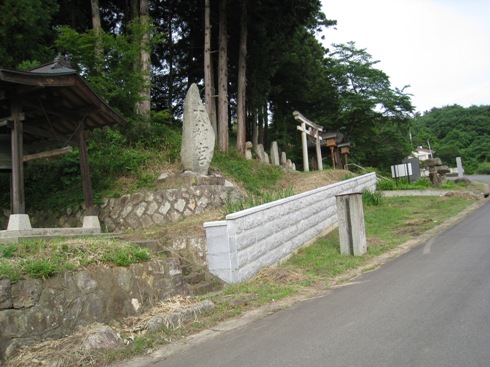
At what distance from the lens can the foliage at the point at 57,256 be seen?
496 centimetres

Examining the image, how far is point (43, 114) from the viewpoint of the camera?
1052 cm

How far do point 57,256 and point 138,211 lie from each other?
5760 mm

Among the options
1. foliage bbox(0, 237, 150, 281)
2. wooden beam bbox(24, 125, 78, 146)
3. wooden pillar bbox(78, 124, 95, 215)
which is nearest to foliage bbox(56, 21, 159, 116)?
wooden beam bbox(24, 125, 78, 146)

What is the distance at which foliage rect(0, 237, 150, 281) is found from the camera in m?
4.96

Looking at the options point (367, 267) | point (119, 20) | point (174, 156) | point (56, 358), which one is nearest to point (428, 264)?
point (367, 267)

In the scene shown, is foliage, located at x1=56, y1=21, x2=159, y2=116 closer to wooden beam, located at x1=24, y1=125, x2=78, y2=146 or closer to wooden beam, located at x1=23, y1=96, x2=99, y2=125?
wooden beam, located at x1=23, y1=96, x2=99, y2=125

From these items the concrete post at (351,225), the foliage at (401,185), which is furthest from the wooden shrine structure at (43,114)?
the foliage at (401,185)

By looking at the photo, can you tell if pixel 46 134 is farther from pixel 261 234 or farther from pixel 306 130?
pixel 306 130

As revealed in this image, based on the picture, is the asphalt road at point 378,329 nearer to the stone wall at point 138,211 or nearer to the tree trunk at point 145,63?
the stone wall at point 138,211

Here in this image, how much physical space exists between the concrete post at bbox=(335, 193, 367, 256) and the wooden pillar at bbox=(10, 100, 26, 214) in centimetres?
698

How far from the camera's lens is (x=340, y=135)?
3142 centimetres

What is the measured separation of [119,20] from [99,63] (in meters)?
13.1

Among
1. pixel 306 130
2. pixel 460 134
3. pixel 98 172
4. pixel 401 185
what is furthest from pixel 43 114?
pixel 460 134

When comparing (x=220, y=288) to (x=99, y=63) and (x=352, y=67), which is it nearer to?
(x=99, y=63)
